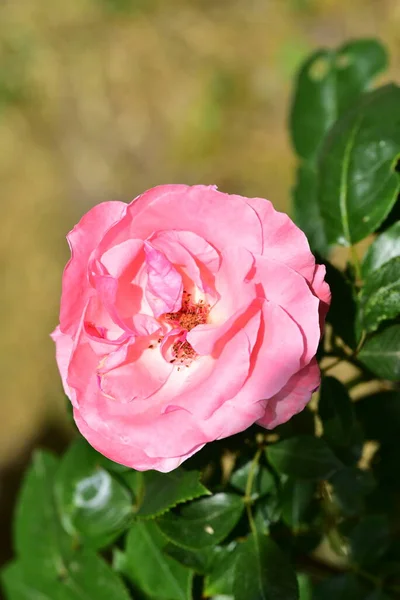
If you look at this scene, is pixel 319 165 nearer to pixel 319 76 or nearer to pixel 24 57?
pixel 319 76

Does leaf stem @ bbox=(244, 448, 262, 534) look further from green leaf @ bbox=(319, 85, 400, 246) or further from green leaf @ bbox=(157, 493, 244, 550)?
green leaf @ bbox=(319, 85, 400, 246)

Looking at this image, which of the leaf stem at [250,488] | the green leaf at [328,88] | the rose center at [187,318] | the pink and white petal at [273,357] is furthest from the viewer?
the green leaf at [328,88]

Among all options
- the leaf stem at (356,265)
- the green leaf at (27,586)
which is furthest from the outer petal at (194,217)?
the green leaf at (27,586)

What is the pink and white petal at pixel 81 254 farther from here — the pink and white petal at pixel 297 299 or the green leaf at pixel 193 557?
the green leaf at pixel 193 557

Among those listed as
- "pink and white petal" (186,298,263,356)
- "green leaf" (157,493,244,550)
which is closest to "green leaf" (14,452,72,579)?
"green leaf" (157,493,244,550)

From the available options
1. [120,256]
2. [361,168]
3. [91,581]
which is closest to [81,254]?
[120,256]

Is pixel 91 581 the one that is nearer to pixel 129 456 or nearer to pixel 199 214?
pixel 129 456
